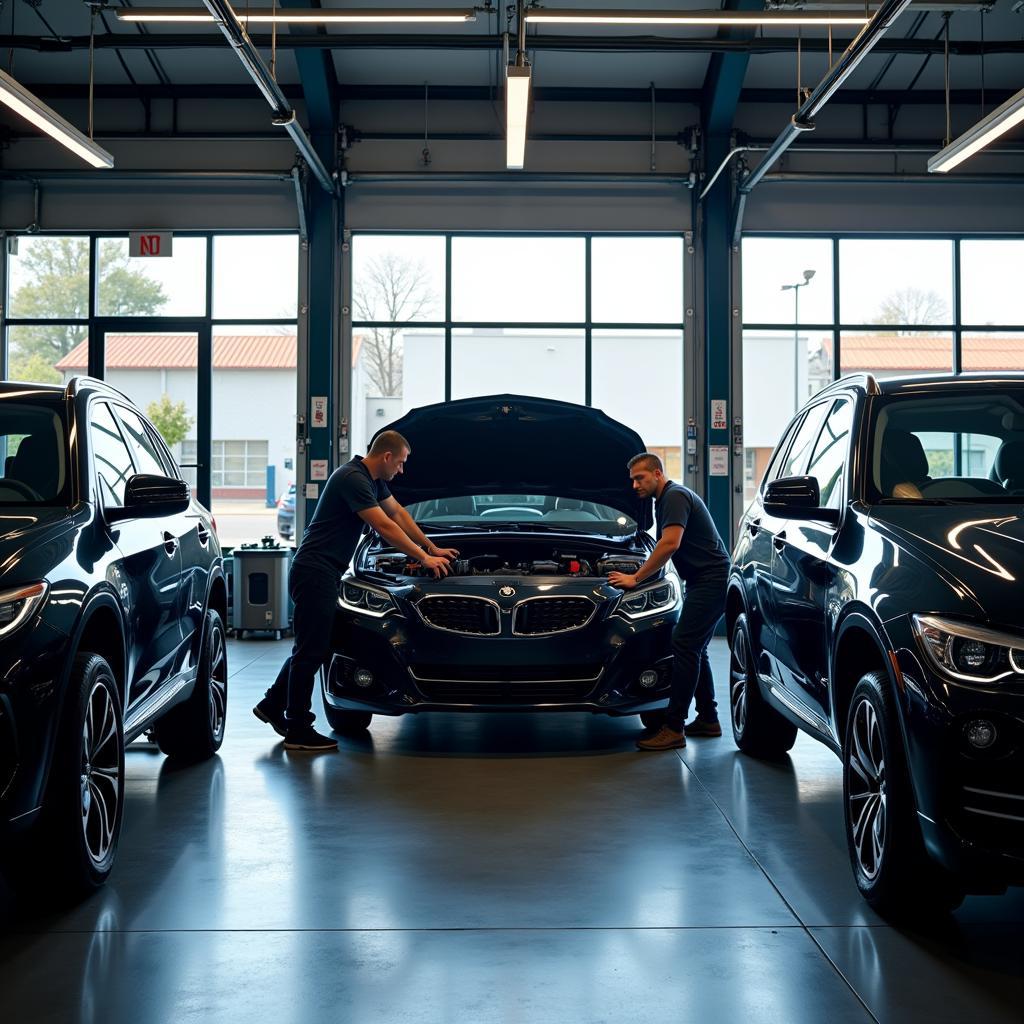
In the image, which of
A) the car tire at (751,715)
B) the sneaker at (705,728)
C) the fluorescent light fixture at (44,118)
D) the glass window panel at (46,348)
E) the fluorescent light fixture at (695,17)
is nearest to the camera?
the car tire at (751,715)

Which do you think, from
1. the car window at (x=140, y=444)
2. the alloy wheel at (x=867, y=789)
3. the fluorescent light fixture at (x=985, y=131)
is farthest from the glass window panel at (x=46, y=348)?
the alloy wheel at (x=867, y=789)

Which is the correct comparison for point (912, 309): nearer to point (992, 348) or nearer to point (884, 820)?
point (992, 348)

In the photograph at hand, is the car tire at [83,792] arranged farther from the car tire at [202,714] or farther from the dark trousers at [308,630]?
the dark trousers at [308,630]

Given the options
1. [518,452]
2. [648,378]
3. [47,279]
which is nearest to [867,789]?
[518,452]

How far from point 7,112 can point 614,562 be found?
981cm

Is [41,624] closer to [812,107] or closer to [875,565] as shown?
[875,565]

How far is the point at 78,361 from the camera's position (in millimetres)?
13141

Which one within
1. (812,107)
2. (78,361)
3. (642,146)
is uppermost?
(642,146)

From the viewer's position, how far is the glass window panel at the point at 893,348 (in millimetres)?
13016

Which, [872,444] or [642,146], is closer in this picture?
[872,444]

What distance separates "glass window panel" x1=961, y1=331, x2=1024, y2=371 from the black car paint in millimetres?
9751

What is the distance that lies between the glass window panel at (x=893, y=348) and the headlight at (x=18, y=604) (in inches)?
436

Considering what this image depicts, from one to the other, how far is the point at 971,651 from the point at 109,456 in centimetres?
308

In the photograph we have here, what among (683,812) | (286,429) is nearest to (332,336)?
(286,429)
